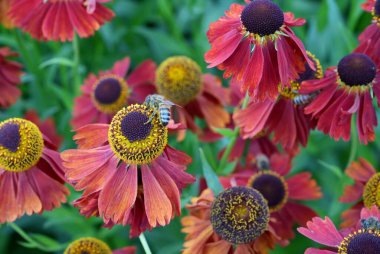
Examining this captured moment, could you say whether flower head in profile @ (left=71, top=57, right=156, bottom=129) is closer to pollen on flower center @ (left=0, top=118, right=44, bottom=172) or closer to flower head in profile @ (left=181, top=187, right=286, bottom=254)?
pollen on flower center @ (left=0, top=118, right=44, bottom=172)

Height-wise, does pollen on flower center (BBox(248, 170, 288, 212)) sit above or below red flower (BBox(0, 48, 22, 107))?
below

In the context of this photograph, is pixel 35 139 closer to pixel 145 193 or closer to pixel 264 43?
pixel 145 193

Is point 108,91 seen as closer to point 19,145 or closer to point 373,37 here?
point 19,145

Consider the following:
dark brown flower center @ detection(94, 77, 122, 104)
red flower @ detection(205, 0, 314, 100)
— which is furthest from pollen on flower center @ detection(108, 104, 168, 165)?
dark brown flower center @ detection(94, 77, 122, 104)

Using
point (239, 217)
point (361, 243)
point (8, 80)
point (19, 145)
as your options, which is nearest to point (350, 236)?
point (361, 243)

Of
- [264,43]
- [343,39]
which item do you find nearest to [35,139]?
[264,43]
